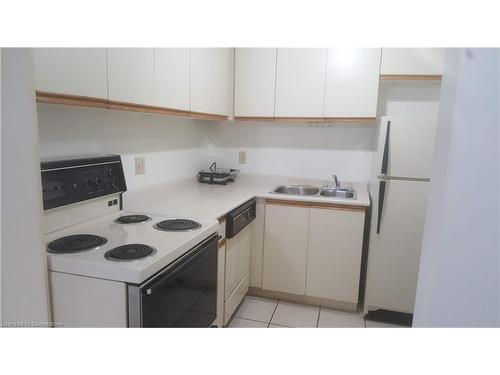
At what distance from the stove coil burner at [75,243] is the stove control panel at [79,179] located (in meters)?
0.16

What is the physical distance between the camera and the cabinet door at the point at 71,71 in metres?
1.19

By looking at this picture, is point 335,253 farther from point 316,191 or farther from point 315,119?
point 315,119

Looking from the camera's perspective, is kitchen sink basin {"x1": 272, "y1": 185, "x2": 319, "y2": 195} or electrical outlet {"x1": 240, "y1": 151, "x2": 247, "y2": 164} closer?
kitchen sink basin {"x1": 272, "y1": 185, "x2": 319, "y2": 195}

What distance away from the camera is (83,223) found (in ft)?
5.24

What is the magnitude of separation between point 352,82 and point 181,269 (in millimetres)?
2000

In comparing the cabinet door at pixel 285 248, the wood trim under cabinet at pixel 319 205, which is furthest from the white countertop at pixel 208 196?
the cabinet door at pixel 285 248

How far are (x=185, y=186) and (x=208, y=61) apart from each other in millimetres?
979

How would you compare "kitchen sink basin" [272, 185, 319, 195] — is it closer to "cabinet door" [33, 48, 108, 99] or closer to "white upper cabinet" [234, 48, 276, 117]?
"white upper cabinet" [234, 48, 276, 117]

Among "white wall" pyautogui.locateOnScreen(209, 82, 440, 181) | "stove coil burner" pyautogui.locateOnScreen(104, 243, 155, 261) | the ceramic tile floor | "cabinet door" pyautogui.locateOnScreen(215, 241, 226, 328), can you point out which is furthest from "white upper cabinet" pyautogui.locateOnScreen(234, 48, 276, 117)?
"stove coil burner" pyautogui.locateOnScreen(104, 243, 155, 261)

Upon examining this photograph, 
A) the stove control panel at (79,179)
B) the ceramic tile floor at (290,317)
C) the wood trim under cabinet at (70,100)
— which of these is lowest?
the ceramic tile floor at (290,317)

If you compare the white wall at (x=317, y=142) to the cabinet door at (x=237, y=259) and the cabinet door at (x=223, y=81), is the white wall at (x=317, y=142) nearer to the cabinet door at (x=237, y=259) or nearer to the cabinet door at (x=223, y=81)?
the cabinet door at (x=223, y=81)

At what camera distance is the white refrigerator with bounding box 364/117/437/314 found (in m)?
2.22

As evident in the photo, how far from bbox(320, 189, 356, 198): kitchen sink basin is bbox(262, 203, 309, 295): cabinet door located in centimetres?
39
